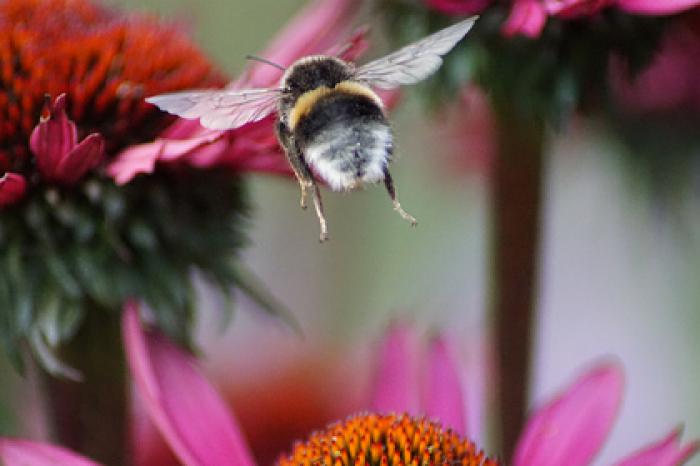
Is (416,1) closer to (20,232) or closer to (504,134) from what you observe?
(504,134)

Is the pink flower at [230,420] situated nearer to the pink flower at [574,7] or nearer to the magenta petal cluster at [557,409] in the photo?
the magenta petal cluster at [557,409]

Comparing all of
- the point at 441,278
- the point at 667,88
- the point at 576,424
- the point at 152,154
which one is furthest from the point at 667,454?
the point at 441,278

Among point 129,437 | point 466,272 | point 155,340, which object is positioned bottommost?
point 466,272

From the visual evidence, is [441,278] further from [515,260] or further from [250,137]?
[250,137]

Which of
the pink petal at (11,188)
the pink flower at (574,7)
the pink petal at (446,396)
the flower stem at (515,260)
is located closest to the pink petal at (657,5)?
the pink flower at (574,7)

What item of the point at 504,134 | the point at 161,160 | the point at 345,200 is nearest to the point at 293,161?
the point at 161,160

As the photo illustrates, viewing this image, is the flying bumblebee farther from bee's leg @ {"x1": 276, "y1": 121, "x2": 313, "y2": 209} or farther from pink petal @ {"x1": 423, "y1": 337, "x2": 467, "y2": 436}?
pink petal @ {"x1": 423, "y1": 337, "x2": 467, "y2": 436}
